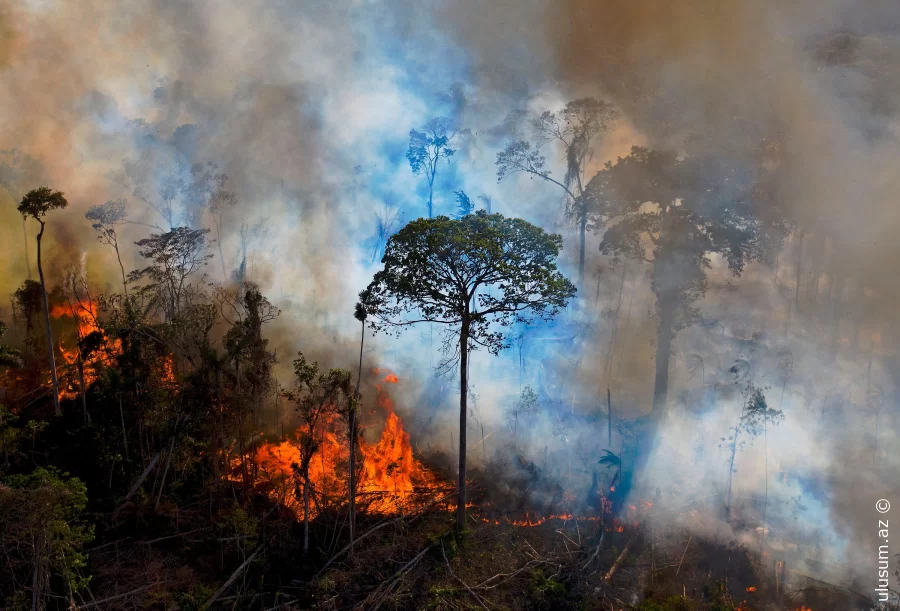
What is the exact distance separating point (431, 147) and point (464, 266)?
67.8 feet

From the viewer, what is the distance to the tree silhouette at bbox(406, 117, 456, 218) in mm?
36781

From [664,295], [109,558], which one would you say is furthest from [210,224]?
[664,295]

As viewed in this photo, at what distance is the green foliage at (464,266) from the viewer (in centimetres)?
1816

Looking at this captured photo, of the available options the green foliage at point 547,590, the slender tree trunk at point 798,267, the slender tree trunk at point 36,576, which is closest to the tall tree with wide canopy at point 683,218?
the slender tree trunk at point 798,267

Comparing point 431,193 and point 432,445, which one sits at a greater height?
point 431,193

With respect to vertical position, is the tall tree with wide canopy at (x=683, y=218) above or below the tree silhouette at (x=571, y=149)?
below

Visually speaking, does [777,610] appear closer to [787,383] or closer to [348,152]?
[787,383]

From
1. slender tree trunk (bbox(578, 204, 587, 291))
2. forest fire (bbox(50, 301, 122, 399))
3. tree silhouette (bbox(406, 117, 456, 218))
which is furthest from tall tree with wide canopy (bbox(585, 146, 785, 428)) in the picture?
forest fire (bbox(50, 301, 122, 399))

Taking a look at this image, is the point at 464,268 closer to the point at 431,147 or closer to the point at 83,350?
the point at 83,350

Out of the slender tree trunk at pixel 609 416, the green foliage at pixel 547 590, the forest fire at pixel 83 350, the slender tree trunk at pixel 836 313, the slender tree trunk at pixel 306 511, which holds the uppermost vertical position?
the slender tree trunk at pixel 836 313

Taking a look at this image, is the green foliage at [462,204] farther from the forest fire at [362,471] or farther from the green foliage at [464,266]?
the green foliage at [464,266]

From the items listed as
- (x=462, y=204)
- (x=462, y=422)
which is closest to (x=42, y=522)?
(x=462, y=422)

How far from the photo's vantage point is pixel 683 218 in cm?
2875

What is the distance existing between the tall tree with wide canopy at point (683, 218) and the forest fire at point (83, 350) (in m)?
25.5
